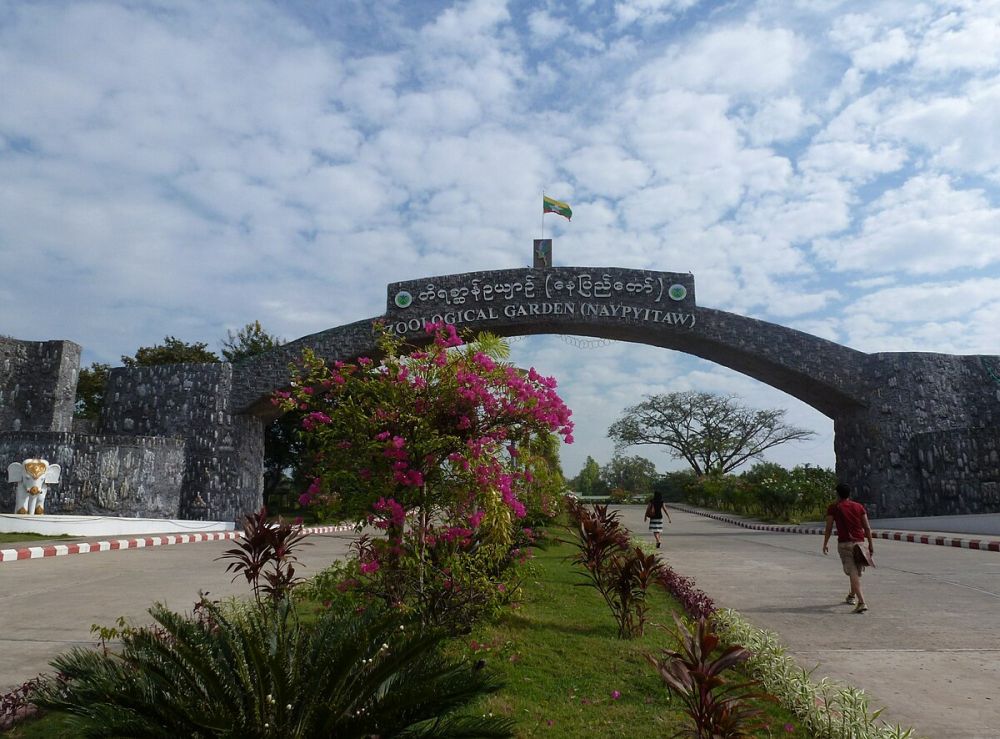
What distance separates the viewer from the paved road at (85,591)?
565cm

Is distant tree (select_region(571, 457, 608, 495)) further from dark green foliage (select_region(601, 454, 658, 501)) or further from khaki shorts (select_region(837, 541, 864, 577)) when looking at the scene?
khaki shorts (select_region(837, 541, 864, 577))

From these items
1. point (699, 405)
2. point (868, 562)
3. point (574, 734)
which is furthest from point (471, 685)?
point (699, 405)

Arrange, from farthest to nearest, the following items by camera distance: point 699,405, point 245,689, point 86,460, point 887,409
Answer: point 699,405
point 887,409
point 86,460
point 245,689

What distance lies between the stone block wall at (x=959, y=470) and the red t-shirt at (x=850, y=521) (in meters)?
11.5

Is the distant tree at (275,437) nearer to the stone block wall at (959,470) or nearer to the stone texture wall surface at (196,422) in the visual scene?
the stone texture wall surface at (196,422)

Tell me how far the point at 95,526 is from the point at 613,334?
1362 cm

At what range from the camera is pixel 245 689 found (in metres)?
2.70

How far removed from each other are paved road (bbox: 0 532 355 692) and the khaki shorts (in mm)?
5361

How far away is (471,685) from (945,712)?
2.98 meters

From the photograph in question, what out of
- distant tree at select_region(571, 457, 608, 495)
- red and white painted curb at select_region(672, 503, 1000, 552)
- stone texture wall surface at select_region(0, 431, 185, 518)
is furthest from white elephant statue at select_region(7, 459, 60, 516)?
distant tree at select_region(571, 457, 608, 495)

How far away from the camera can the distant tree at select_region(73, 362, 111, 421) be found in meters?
35.7

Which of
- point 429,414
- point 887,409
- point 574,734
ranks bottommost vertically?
point 574,734

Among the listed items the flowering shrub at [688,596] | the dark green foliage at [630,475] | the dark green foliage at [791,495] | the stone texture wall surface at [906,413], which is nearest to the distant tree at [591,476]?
the dark green foliage at [630,475]

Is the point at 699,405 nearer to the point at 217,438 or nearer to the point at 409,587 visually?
the point at 217,438
